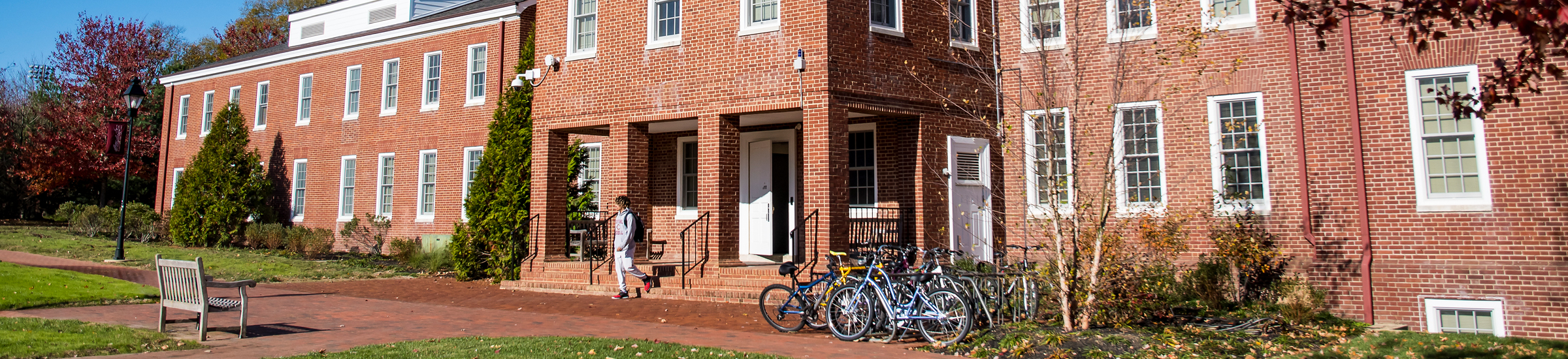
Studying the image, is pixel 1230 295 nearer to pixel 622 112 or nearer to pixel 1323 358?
pixel 1323 358

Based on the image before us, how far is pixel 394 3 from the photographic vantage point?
25.5m

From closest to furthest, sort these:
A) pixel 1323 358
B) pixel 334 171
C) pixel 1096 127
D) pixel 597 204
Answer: pixel 1323 358
pixel 1096 127
pixel 597 204
pixel 334 171

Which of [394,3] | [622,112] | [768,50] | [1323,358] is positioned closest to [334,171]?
[394,3]

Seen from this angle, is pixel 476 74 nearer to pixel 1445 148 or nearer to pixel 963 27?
pixel 963 27

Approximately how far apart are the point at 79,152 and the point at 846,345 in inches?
1347

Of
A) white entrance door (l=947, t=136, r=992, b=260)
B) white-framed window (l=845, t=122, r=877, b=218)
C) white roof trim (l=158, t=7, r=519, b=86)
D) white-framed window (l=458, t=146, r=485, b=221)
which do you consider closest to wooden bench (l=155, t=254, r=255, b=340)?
white-framed window (l=845, t=122, r=877, b=218)

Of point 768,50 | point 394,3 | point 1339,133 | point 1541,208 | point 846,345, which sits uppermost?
point 394,3

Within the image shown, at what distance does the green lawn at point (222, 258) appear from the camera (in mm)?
16300

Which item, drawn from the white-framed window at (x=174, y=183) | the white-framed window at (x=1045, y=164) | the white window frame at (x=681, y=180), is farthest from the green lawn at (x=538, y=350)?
the white-framed window at (x=174, y=183)

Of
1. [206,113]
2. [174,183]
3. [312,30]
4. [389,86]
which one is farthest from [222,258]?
[174,183]

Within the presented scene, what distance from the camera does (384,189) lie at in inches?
869

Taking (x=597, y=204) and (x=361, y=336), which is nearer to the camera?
(x=361, y=336)

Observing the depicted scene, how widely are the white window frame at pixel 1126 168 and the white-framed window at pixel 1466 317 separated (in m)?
3.02

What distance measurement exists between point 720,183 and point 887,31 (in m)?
3.09
